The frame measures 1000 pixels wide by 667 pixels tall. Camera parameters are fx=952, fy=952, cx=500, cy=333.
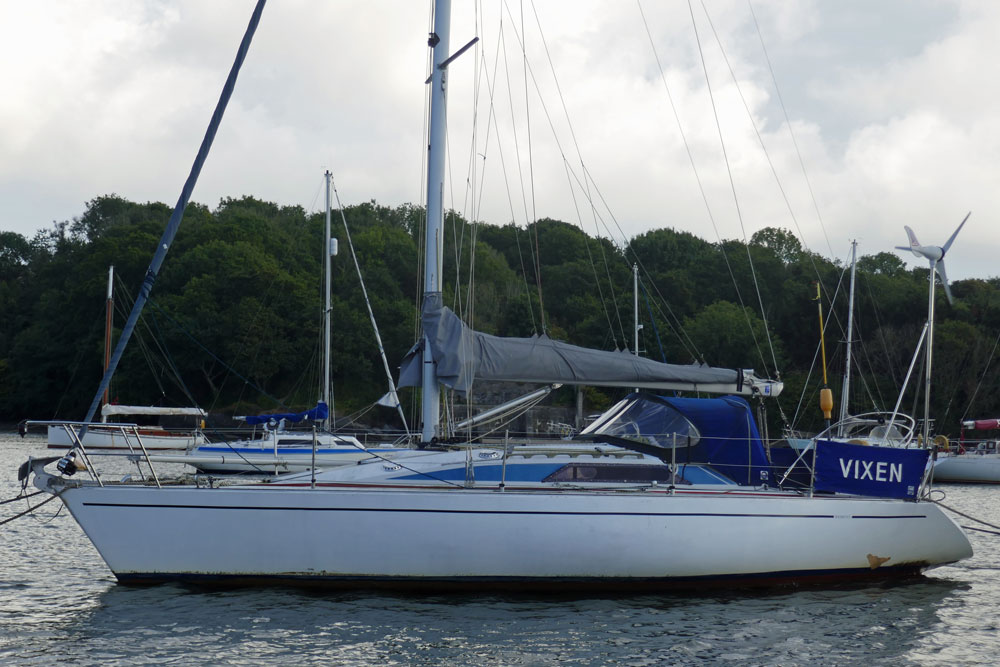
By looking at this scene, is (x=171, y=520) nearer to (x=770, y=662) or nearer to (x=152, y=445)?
(x=770, y=662)

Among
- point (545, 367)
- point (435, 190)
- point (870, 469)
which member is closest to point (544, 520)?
point (545, 367)

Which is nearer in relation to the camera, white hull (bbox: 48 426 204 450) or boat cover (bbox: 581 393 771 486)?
boat cover (bbox: 581 393 771 486)

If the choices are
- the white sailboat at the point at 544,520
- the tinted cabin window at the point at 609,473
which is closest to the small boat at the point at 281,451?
the white sailboat at the point at 544,520

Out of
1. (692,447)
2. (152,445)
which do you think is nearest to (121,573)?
(692,447)

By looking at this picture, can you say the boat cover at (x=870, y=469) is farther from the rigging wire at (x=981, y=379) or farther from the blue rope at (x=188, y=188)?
the rigging wire at (x=981, y=379)

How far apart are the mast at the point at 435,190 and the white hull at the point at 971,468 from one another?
2506 centimetres

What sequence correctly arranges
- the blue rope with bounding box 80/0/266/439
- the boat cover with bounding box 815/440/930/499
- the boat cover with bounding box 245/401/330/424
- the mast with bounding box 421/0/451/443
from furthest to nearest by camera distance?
the boat cover with bounding box 245/401/330/424
the mast with bounding box 421/0/451/443
the blue rope with bounding box 80/0/266/439
the boat cover with bounding box 815/440/930/499

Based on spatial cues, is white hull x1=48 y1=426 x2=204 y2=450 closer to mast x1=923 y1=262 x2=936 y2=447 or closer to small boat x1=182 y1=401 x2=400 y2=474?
small boat x1=182 y1=401 x2=400 y2=474

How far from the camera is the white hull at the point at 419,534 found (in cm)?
977

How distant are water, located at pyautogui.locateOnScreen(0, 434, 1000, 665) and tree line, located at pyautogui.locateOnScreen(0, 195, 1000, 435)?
35673 millimetres

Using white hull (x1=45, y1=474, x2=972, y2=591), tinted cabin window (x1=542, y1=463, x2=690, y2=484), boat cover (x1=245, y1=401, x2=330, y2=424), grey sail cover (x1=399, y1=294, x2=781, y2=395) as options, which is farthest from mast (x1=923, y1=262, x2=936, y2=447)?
boat cover (x1=245, y1=401, x2=330, y2=424)

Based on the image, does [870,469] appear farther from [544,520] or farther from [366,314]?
[366,314]

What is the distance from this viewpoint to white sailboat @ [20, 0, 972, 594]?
9781 mm

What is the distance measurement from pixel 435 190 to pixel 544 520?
191 inches
